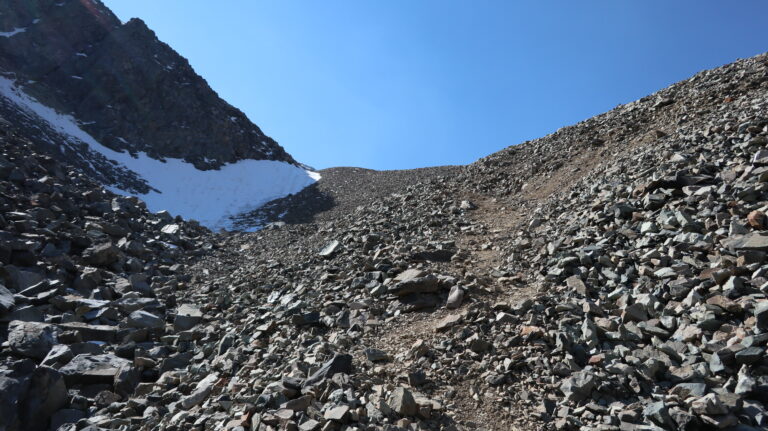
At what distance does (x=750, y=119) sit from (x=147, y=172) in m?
44.0

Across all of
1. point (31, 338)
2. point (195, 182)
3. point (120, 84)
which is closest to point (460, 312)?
point (31, 338)

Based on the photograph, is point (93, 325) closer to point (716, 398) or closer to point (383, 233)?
point (383, 233)

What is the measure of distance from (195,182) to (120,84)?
20.4 metres

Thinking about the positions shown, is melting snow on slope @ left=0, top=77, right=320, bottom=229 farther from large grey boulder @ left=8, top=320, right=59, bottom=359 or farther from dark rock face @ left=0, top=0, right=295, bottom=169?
large grey boulder @ left=8, top=320, right=59, bottom=359

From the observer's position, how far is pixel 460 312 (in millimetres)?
7504

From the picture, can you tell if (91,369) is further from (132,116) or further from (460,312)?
(132,116)

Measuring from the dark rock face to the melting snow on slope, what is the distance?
6.74 ft

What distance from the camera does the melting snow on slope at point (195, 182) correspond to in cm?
3525

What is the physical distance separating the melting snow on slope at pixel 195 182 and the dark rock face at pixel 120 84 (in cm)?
205

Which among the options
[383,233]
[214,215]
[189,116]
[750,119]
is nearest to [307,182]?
[214,215]

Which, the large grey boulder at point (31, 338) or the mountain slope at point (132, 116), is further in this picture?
the mountain slope at point (132, 116)

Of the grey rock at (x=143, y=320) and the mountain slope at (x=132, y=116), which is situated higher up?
the mountain slope at (x=132, y=116)

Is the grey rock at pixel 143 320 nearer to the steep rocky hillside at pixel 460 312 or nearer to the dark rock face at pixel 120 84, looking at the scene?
the steep rocky hillside at pixel 460 312

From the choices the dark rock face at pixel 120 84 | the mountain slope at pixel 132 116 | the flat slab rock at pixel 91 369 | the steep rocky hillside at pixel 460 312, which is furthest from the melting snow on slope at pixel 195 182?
the flat slab rock at pixel 91 369
